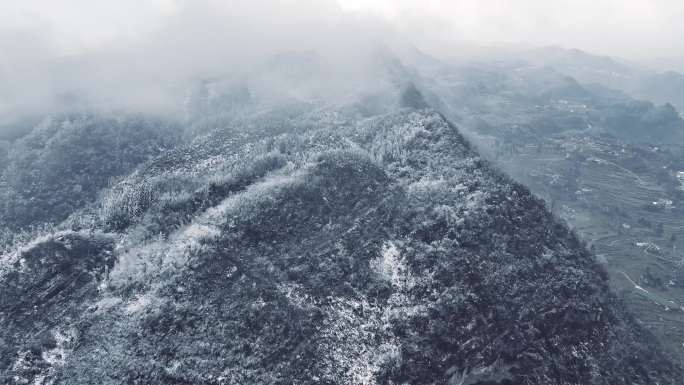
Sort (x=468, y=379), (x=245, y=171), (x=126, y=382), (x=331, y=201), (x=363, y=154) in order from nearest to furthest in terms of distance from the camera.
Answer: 1. (x=126, y=382)
2. (x=468, y=379)
3. (x=331, y=201)
4. (x=245, y=171)
5. (x=363, y=154)

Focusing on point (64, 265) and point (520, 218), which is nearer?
point (64, 265)

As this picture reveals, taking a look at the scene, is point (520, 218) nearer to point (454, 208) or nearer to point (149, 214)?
point (454, 208)

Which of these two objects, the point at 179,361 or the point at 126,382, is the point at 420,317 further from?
the point at 126,382

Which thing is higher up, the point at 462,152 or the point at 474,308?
the point at 462,152

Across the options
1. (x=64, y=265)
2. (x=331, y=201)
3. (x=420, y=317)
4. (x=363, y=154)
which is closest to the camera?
(x=420, y=317)

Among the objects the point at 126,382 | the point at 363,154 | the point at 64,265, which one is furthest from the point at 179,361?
the point at 363,154

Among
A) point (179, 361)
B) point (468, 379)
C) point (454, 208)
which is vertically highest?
point (454, 208)

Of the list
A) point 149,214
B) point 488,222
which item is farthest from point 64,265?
point 488,222
